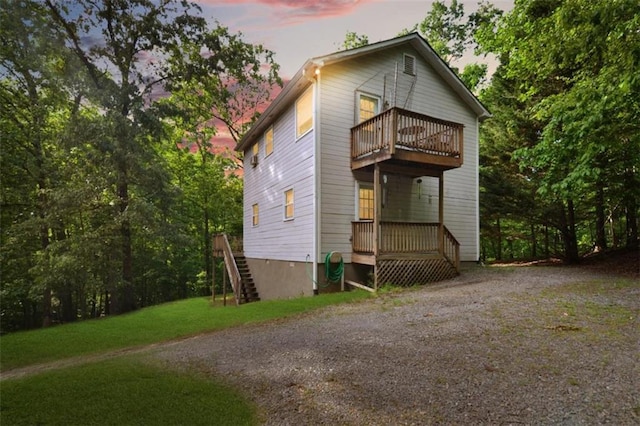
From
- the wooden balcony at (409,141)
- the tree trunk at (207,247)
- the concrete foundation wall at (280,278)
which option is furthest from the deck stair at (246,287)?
the tree trunk at (207,247)

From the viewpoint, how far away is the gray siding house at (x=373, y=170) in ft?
31.7

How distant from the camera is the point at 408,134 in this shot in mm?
9508

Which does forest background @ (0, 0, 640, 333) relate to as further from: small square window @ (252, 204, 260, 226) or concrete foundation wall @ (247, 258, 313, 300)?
concrete foundation wall @ (247, 258, 313, 300)

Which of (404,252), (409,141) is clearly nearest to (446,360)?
(404,252)

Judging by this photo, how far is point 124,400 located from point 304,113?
9681 mm

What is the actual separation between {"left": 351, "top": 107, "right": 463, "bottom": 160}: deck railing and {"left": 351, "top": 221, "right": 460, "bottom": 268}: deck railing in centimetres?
222

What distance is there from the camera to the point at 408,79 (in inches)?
Answer: 482

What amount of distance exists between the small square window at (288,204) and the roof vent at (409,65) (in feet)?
20.4

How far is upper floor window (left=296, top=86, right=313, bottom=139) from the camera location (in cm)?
1090

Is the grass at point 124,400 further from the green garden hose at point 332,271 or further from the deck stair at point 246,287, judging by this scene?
the deck stair at point 246,287

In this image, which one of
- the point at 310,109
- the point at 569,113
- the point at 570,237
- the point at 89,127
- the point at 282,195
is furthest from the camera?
the point at 570,237

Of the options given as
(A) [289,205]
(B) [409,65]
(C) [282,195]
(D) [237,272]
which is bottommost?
(D) [237,272]

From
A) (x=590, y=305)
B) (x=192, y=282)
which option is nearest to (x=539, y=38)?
(x=590, y=305)

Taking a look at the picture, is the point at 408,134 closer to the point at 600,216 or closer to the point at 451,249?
the point at 451,249
